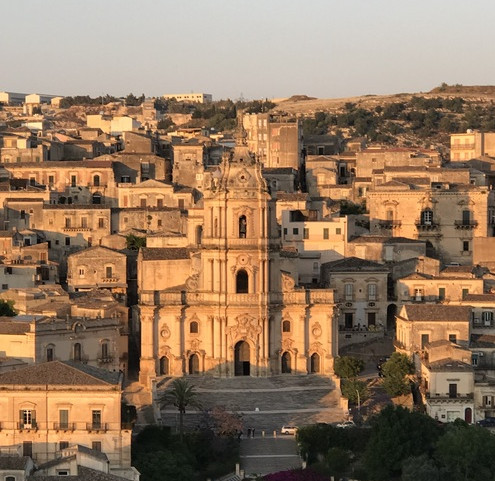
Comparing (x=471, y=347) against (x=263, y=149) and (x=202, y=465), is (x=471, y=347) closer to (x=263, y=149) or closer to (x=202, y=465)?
(x=202, y=465)

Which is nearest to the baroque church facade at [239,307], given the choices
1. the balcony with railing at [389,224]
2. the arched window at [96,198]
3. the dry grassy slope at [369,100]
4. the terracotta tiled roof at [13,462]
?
the balcony with railing at [389,224]

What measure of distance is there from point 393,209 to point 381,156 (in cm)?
1656

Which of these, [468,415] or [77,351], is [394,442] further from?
[77,351]

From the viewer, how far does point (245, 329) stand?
82.1 m

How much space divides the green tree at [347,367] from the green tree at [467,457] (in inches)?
489

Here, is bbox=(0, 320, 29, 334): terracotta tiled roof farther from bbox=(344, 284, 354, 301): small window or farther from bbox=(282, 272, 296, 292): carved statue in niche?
bbox=(344, 284, 354, 301): small window

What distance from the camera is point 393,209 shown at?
328 ft

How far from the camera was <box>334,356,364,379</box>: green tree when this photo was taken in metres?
79.1

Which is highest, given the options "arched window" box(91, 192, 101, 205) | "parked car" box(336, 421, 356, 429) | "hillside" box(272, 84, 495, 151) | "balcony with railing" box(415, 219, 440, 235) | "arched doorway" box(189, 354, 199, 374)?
"hillside" box(272, 84, 495, 151)

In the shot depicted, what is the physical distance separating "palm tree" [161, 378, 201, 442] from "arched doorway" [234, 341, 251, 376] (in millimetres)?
6634

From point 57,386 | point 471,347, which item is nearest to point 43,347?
point 57,386

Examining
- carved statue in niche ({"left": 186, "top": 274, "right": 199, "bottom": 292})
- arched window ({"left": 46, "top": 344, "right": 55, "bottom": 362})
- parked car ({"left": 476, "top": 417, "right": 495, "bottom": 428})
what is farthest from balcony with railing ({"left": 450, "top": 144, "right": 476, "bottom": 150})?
arched window ({"left": 46, "top": 344, "right": 55, "bottom": 362})

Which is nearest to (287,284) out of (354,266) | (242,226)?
(242,226)

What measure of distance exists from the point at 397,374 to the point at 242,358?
806 cm
